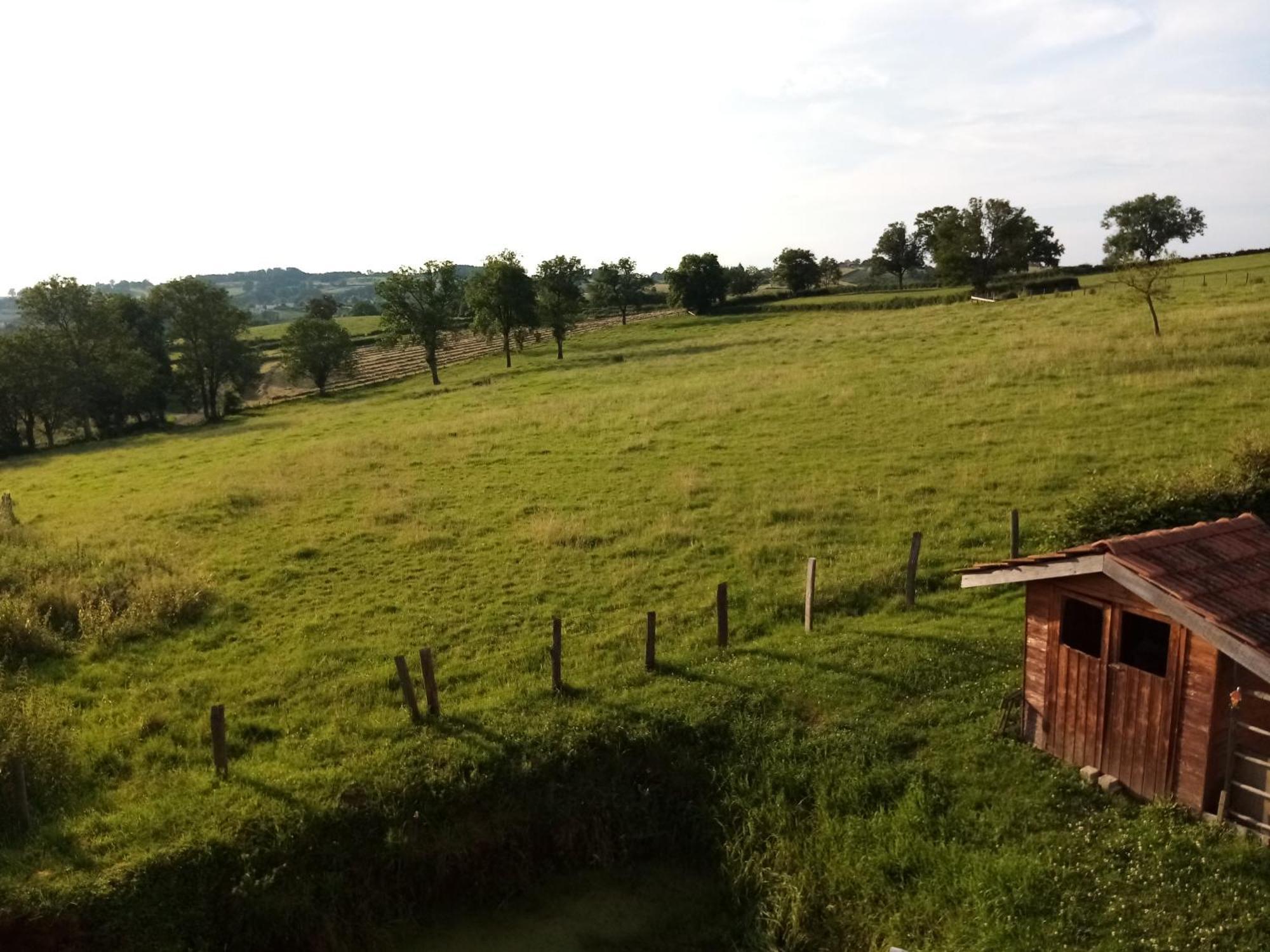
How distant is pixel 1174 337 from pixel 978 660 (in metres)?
30.0

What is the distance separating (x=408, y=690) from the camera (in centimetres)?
1466

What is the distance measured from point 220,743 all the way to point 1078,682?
13100mm

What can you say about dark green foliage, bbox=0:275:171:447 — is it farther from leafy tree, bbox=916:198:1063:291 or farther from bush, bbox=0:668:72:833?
leafy tree, bbox=916:198:1063:291

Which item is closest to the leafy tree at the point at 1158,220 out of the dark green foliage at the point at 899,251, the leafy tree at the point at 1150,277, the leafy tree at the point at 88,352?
the dark green foliage at the point at 899,251

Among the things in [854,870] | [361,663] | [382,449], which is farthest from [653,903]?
[382,449]

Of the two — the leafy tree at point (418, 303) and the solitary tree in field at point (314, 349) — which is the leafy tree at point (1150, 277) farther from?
the solitary tree in field at point (314, 349)

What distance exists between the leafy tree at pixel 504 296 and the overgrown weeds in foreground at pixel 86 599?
137 feet

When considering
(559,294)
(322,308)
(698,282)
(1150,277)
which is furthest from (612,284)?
(1150,277)

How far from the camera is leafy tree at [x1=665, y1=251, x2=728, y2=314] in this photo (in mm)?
87688

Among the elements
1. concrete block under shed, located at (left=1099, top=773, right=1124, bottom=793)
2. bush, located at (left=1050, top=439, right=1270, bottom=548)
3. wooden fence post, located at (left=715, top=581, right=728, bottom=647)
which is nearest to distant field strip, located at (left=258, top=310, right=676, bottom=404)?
bush, located at (left=1050, top=439, right=1270, bottom=548)

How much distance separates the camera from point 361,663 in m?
17.5

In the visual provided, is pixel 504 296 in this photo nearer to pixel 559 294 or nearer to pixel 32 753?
pixel 559 294

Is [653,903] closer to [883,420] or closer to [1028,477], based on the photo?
[1028,477]

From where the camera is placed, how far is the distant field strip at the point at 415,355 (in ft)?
235
